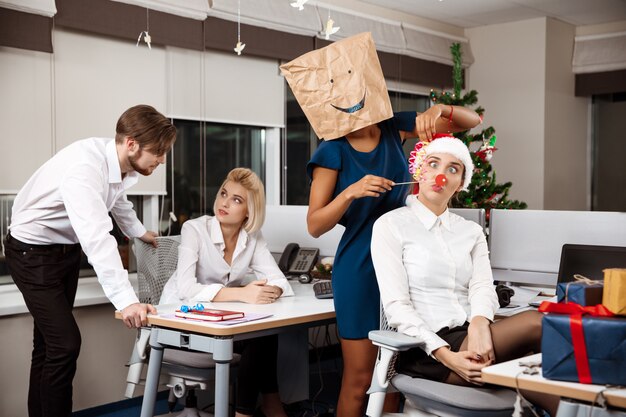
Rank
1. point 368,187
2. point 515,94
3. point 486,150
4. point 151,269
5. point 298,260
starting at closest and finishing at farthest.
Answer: point 368,187 < point 151,269 < point 298,260 < point 486,150 < point 515,94

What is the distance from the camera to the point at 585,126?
7.09m

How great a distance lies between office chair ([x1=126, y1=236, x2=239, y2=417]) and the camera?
2.97 meters

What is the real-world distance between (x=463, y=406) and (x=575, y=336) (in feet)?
1.89

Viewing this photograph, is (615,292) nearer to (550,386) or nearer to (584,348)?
(584,348)

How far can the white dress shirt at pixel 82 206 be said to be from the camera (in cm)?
267

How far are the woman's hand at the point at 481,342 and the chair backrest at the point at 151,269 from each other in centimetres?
153

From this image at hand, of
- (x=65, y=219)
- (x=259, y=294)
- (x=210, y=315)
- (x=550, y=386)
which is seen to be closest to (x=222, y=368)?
(x=210, y=315)

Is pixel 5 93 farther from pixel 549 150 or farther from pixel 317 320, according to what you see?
pixel 549 150

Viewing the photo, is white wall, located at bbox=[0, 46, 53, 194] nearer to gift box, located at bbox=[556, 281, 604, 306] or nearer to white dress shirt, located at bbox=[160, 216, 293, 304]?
white dress shirt, located at bbox=[160, 216, 293, 304]

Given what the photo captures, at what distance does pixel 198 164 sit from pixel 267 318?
223 cm

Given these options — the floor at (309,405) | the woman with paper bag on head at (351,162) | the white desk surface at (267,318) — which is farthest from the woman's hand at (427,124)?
the floor at (309,405)

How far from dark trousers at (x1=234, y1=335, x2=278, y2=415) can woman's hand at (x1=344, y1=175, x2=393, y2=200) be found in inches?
44.2

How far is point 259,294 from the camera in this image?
10.0 ft

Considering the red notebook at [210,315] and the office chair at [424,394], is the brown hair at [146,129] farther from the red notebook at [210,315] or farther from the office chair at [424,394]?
the office chair at [424,394]
